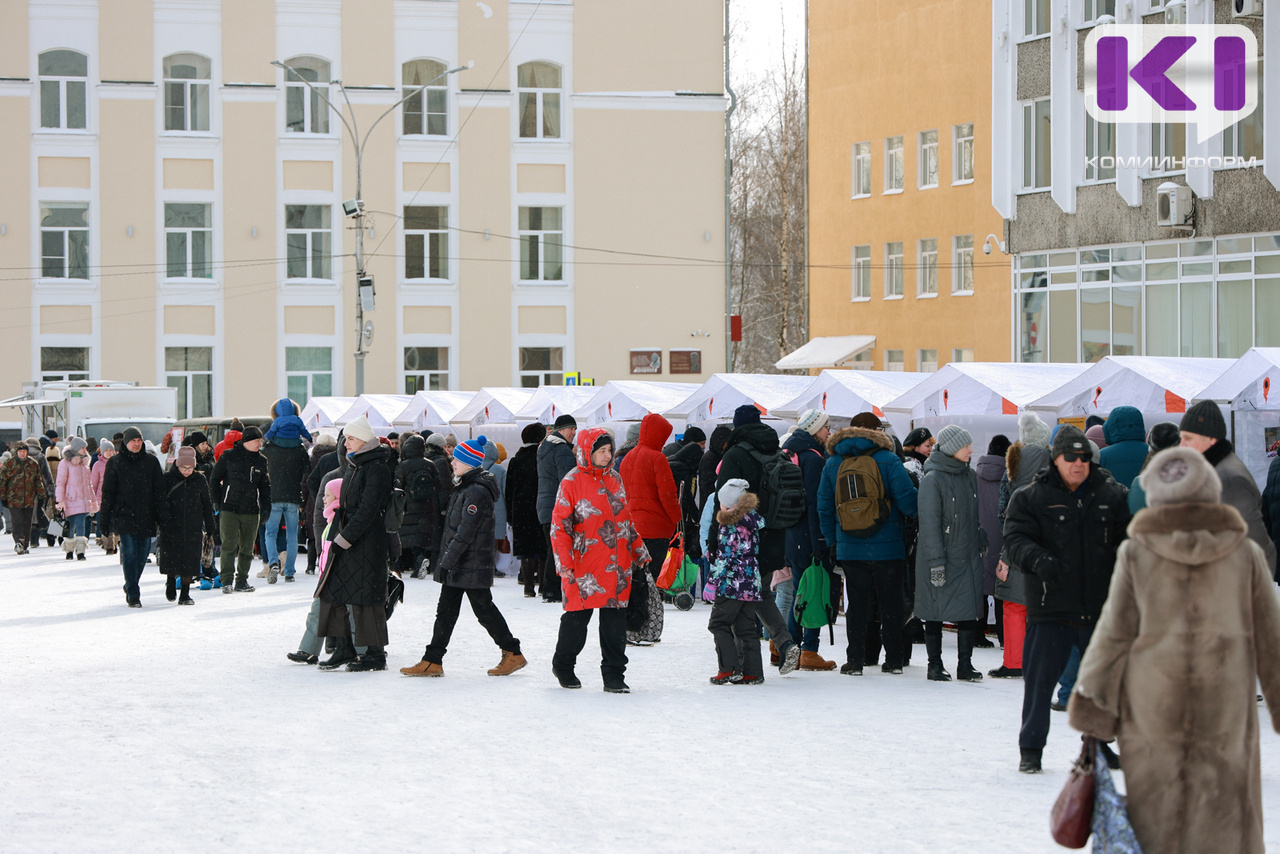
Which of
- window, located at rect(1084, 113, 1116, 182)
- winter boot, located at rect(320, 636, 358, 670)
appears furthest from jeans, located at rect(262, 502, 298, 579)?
window, located at rect(1084, 113, 1116, 182)

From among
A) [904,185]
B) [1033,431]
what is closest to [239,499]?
[1033,431]

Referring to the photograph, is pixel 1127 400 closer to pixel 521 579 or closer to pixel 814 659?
pixel 814 659

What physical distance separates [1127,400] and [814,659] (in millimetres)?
5586

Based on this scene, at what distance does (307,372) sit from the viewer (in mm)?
40625

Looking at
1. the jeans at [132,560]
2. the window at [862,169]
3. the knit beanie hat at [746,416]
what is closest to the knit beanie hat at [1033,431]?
the knit beanie hat at [746,416]

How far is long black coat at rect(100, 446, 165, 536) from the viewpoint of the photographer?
15781 mm

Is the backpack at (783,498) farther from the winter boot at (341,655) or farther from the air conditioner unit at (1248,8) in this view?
the air conditioner unit at (1248,8)

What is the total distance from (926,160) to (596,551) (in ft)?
122

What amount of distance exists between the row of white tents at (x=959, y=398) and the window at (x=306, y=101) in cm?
1819

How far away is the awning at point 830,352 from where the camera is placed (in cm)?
4650

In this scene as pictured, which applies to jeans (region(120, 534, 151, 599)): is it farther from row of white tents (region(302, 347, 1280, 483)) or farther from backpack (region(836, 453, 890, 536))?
backpack (region(836, 453, 890, 536))

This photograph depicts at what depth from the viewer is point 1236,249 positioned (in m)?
28.8

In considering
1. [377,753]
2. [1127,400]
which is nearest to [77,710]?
[377,753]

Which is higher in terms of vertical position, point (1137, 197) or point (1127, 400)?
point (1137, 197)
